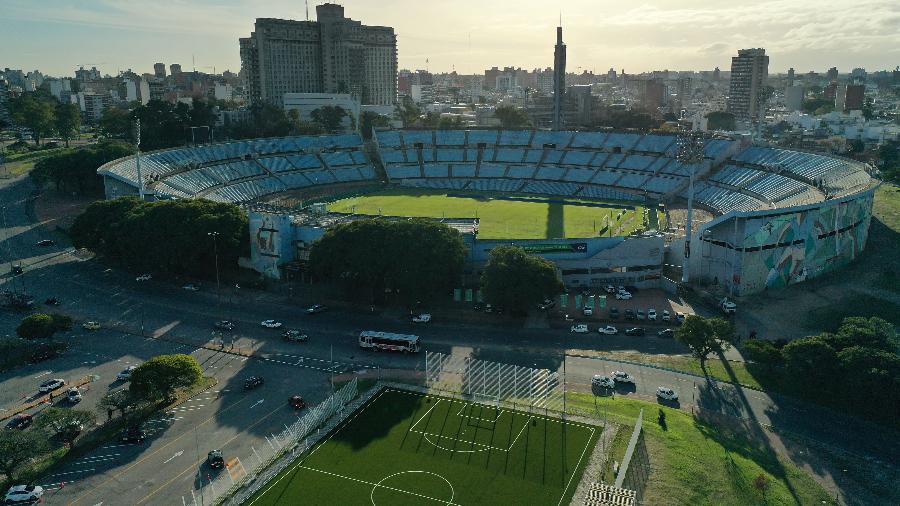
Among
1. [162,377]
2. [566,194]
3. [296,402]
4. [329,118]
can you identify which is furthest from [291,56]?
[296,402]

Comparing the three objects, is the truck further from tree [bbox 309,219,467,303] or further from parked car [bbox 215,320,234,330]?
parked car [bbox 215,320,234,330]

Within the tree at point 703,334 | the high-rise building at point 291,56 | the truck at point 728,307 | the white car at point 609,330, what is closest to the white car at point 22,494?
the white car at point 609,330

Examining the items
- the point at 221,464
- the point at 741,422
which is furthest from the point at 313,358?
the point at 741,422

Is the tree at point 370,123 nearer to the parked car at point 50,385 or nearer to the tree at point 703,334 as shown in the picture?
the parked car at point 50,385

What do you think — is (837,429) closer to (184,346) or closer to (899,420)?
(899,420)

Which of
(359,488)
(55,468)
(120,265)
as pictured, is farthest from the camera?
(120,265)

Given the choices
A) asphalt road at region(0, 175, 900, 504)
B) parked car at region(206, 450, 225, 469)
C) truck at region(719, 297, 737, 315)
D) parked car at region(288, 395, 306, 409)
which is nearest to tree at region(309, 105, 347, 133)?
asphalt road at region(0, 175, 900, 504)
